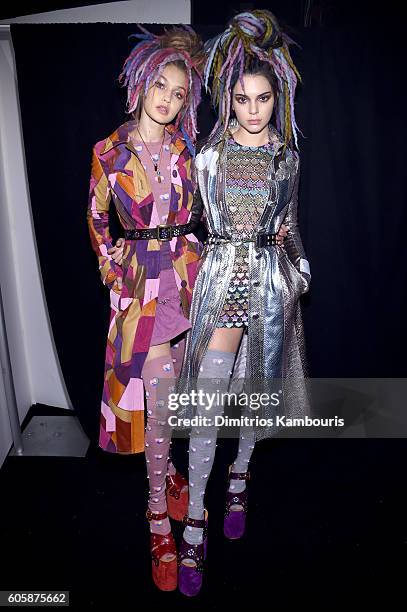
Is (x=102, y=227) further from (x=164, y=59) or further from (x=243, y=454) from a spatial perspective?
(x=243, y=454)

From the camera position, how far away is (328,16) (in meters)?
2.75

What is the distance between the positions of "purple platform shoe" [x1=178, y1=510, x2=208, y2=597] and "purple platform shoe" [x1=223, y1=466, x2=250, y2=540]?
0.72 ft

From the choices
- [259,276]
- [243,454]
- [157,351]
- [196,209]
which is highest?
[196,209]

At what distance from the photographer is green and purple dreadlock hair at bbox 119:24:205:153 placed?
2.24m

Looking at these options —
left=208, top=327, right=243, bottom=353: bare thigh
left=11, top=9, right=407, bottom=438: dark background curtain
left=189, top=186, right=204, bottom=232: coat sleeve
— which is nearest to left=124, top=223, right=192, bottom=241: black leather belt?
left=189, top=186, right=204, bottom=232: coat sleeve

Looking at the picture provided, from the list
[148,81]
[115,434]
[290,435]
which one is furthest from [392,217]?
[115,434]

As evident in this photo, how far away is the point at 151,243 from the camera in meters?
2.38

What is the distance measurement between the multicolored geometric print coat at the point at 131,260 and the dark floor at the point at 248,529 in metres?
0.48

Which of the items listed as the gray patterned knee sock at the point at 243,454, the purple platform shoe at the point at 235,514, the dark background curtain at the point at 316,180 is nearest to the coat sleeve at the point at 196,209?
the dark background curtain at the point at 316,180

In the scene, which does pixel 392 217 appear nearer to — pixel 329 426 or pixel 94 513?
pixel 329 426

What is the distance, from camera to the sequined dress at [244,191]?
90.7 inches

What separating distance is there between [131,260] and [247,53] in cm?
82

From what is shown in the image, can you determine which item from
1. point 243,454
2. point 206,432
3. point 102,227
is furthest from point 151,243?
point 243,454

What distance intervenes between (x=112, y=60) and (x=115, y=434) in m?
1.52
